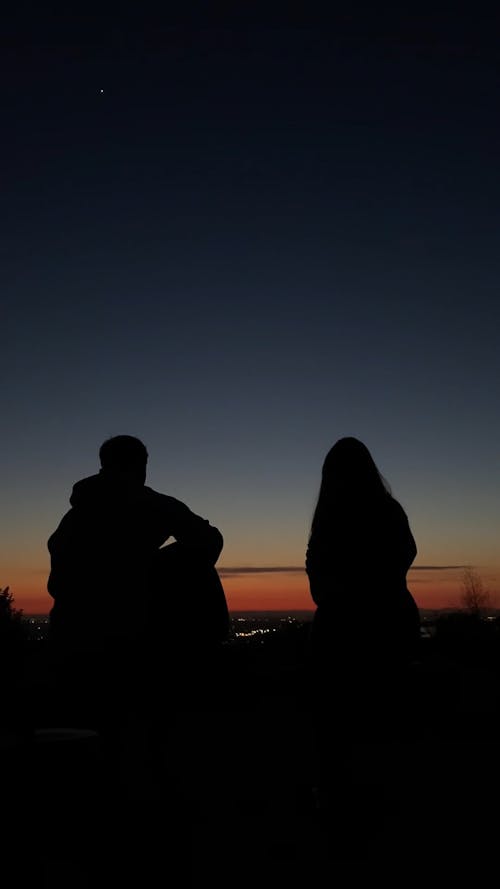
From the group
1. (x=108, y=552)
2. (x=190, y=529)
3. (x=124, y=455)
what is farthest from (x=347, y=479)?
(x=108, y=552)

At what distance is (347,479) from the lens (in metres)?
4.12

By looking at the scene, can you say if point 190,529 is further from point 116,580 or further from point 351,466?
point 351,466

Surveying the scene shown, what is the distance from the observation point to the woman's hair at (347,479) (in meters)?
4.06

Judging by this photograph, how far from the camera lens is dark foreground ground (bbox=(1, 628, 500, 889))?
247 cm

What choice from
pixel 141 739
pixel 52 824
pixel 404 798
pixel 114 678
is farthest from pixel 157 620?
pixel 141 739

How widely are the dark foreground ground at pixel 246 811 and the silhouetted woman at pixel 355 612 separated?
0.16m

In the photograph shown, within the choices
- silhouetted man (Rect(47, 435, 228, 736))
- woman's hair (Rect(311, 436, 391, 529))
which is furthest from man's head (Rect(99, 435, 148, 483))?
woman's hair (Rect(311, 436, 391, 529))

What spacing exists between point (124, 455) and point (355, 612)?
1308 mm

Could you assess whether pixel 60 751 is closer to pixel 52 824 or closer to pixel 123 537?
pixel 52 824

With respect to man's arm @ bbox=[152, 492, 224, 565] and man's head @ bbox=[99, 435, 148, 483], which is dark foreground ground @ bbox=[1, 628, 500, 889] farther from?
man's head @ bbox=[99, 435, 148, 483]

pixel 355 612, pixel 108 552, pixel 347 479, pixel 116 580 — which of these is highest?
pixel 347 479

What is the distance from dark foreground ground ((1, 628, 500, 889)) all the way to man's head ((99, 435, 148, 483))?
42.7 inches

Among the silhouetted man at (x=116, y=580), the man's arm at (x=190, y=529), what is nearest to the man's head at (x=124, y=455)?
the silhouetted man at (x=116, y=580)

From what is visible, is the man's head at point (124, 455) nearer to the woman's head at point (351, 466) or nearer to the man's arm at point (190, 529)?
the man's arm at point (190, 529)
